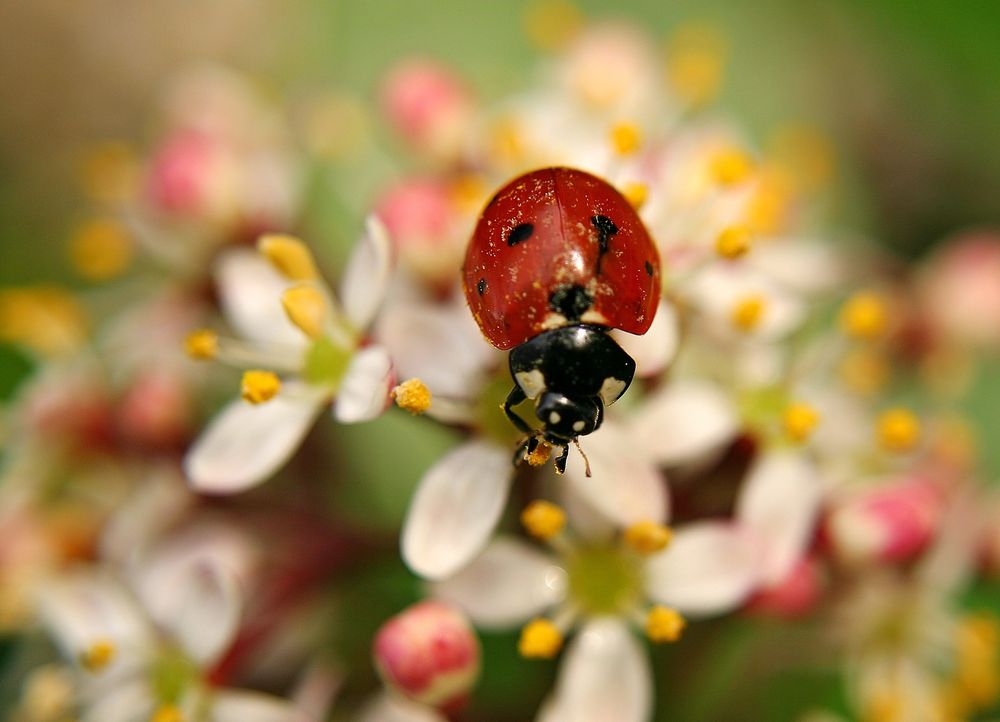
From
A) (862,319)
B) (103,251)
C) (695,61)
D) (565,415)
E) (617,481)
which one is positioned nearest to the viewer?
(565,415)

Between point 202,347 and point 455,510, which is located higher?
point 202,347

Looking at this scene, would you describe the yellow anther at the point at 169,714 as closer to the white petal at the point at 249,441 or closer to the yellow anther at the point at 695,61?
the white petal at the point at 249,441

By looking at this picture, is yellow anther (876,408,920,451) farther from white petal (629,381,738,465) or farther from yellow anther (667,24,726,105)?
yellow anther (667,24,726,105)

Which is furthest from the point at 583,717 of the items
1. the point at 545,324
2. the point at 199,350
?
the point at 199,350

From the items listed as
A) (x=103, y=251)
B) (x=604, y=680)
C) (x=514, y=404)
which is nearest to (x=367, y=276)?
(x=514, y=404)

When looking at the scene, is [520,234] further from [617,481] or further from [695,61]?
[695,61]

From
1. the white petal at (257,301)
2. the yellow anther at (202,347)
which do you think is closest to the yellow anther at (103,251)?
the white petal at (257,301)
